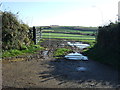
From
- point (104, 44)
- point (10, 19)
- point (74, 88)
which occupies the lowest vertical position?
point (74, 88)

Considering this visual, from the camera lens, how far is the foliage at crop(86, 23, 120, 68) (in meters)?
9.09

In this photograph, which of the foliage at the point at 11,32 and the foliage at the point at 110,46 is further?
the foliage at the point at 11,32

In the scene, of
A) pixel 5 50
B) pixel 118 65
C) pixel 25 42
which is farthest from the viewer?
pixel 25 42

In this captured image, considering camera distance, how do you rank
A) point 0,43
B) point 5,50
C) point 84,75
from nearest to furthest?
1. point 84,75
2. point 0,43
3. point 5,50

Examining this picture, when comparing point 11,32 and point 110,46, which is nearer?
point 110,46

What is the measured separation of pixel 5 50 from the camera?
12.4 m

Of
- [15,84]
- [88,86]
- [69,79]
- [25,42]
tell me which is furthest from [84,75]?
[25,42]

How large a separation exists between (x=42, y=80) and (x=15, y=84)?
1.00 metres

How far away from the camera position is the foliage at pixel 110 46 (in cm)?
909

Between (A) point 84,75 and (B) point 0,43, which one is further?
(B) point 0,43

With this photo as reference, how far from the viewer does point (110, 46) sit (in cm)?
990

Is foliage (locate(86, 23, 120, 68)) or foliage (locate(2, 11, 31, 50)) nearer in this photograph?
foliage (locate(86, 23, 120, 68))

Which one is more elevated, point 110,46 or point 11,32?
point 11,32

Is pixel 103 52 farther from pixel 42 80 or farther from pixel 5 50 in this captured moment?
pixel 5 50
